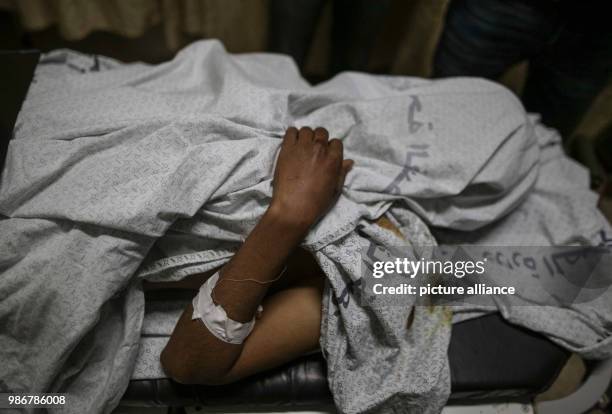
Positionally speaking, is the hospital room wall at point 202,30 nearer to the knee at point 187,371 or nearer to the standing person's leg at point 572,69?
the standing person's leg at point 572,69

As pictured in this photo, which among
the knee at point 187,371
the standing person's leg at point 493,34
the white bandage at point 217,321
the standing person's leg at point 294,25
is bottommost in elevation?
the knee at point 187,371

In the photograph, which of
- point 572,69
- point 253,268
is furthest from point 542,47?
point 253,268

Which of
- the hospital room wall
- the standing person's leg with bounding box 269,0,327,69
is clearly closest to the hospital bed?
the hospital room wall

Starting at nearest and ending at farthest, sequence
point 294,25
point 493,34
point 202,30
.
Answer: point 493,34, point 294,25, point 202,30

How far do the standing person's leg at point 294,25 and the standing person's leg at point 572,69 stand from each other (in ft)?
2.30

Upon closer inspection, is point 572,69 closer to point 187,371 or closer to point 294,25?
point 294,25

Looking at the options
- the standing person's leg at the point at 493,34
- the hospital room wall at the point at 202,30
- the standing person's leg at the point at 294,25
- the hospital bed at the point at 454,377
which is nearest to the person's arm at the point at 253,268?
the hospital bed at the point at 454,377

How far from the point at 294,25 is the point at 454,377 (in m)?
1.17

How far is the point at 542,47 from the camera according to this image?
1101 mm

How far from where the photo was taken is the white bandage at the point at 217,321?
691 mm

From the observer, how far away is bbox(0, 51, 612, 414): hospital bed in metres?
0.81

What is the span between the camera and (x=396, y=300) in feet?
2.48

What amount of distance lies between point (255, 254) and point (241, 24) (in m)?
1.12

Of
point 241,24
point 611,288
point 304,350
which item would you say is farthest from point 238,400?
point 241,24
